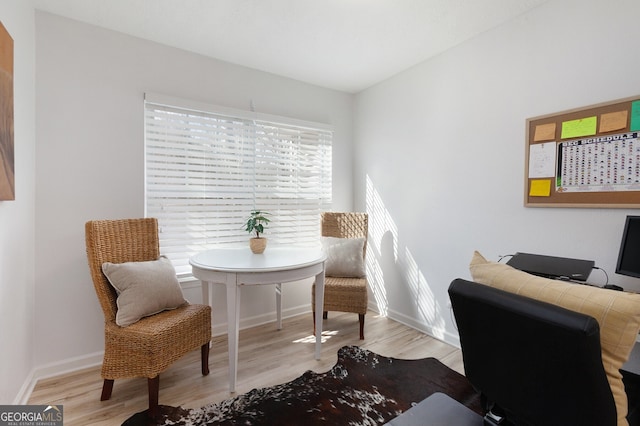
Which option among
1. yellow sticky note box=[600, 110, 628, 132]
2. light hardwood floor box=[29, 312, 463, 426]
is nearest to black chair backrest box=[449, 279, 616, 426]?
light hardwood floor box=[29, 312, 463, 426]

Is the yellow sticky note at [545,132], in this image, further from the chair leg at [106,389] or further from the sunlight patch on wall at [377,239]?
the chair leg at [106,389]

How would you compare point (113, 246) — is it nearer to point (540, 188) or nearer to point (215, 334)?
point (215, 334)

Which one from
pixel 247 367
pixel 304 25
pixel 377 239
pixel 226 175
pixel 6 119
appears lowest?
pixel 247 367

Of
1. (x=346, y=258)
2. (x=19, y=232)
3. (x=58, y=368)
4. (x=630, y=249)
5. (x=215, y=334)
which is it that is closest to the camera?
(x=630, y=249)

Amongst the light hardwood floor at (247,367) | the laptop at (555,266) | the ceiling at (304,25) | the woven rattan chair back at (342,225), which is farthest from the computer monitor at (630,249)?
the woven rattan chair back at (342,225)

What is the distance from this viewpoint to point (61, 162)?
2.18 m

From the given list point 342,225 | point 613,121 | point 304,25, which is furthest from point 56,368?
point 613,121

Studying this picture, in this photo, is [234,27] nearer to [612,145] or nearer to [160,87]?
[160,87]

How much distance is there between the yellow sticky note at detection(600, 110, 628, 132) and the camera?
5.62 feet

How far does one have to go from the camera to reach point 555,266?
176 centimetres

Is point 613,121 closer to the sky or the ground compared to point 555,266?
closer to the sky

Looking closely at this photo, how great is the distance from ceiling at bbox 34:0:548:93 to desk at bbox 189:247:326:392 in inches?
69.8

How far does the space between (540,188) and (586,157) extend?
11.8 inches

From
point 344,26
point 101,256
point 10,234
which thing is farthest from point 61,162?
point 344,26
